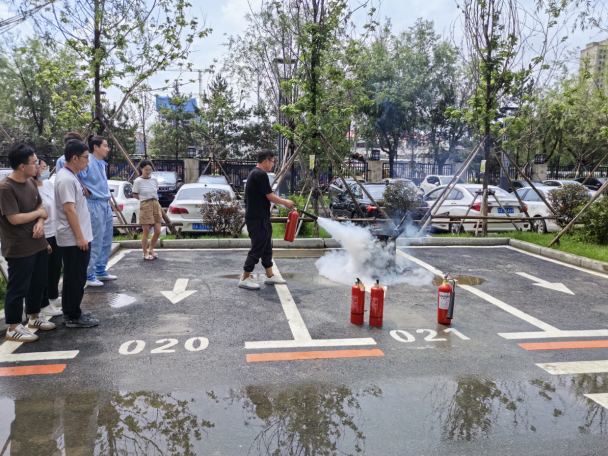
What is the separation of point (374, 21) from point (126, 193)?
8.01m

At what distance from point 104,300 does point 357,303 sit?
11.4ft

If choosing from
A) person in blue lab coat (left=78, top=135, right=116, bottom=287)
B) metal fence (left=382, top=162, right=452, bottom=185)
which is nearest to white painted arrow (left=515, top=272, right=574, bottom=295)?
person in blue lab coat (left=78, top=135, right=116, bottom=287)

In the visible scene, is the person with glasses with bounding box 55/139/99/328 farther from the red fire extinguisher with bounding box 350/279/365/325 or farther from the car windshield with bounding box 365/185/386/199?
the car windshield with bounding box 365/185/386/199

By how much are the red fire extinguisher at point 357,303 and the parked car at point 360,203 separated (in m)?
7.43

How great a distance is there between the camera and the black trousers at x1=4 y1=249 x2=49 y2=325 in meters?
4.81

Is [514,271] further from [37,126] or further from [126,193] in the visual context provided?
[37,126]

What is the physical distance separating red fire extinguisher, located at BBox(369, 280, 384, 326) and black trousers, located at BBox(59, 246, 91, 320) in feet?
10.4

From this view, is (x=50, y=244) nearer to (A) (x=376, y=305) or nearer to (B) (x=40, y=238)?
(B) (x=40, y=238)

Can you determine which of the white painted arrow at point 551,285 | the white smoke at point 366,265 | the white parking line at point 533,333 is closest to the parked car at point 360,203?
the white smoke at point 366,265

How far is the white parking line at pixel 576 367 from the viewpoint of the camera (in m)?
4.42

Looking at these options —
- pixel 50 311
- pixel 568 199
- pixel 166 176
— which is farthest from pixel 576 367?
pixel 166 176

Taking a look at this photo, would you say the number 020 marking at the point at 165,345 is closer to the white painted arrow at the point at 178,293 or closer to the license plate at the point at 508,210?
the white painted arrow at the point at 178,293

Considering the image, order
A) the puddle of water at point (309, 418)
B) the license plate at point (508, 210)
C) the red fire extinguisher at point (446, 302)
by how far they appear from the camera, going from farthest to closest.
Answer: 1. the license plate at point (508, 210)
2. the red fire extinguisher at point (446, 302)
3. the puddle of water at point (309, 418)

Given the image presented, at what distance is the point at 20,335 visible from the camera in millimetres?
4988
